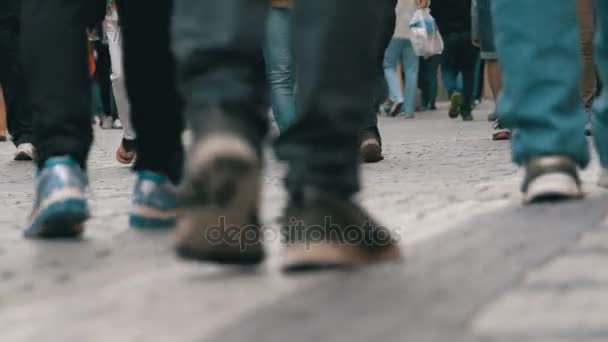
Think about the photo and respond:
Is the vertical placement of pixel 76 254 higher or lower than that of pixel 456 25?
higher

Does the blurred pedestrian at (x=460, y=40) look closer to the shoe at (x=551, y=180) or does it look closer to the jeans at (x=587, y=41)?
the jeans at (x=587, y=41)

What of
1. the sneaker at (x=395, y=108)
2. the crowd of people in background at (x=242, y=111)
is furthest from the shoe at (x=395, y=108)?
the crowd of people in background at (x=242, y=111)

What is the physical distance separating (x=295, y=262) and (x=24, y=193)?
3.13m

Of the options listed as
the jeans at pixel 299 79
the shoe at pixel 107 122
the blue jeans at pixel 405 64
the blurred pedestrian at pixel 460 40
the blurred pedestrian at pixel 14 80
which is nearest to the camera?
the jeans at pixel 299 79

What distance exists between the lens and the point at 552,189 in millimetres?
2773

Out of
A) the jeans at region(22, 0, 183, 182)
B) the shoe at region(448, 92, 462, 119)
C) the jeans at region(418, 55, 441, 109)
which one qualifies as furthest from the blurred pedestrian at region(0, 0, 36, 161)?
the jeans at region(418, 55, 441, 109)

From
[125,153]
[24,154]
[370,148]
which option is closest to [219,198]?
[370,148]

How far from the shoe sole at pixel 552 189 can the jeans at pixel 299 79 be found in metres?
0.90

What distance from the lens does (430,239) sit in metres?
2.38

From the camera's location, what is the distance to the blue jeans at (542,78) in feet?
9.53

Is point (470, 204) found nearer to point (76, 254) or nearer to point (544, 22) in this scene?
point (544, 22)

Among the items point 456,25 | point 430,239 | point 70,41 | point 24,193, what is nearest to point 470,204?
point 430,239

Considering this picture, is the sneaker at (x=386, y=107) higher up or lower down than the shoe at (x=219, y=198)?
lower down

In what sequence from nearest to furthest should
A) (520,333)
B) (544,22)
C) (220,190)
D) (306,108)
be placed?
1. (520,333)
2. (220,190)
3. (306,108)
4. (544,22)
